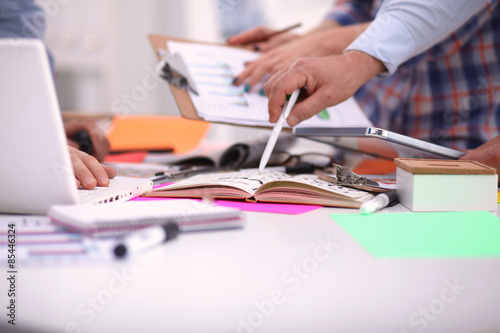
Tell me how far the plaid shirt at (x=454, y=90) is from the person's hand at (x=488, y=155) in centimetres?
44

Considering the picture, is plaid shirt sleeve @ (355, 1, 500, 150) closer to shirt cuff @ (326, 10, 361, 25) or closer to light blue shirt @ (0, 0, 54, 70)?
shirt cuff @ (326, 10, 361, 25)

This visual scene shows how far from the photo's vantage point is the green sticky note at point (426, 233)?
0.48 metres

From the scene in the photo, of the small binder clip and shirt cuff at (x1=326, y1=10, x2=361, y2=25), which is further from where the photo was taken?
shirt cuff at (x1=326, y1=10, x2=361, y2=25)

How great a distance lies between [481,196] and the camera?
0.66 m

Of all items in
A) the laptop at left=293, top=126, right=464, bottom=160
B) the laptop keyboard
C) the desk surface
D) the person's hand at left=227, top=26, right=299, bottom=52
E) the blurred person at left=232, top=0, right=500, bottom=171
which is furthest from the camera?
the person's hand at left=227, top=26, right=299, bottom=52

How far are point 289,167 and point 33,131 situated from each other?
546mm

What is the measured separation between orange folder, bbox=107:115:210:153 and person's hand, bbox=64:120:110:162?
203mm

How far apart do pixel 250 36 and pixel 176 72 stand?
0.44 meters

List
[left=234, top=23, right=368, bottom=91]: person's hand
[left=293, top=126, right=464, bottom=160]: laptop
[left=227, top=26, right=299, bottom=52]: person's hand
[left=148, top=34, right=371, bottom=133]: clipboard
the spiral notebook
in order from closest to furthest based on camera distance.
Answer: the spiral notebook < [left=293, top=126, right=464, bottom=160]: laptop < [left=148, top=34, right=371, bottom=133]: clipboard < [left=234, top=23, right=368, bottom=91]: person's hand < [left=227, top=26, right=299, bottom=52]: person's hand

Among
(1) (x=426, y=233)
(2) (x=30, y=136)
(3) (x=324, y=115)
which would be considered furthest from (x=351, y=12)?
(2) (x=30, y=136)

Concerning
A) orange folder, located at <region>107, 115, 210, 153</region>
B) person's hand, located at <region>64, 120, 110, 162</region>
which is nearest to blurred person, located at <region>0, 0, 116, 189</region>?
person's hand, located at <region>64, 120, 110, 162</region>

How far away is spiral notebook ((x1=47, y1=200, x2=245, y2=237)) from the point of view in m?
0.47

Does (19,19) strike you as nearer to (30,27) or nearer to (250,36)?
(30,27)

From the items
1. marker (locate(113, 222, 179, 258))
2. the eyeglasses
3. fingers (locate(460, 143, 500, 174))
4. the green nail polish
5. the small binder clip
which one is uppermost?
marker (locate(113, 222, 179, 258))
